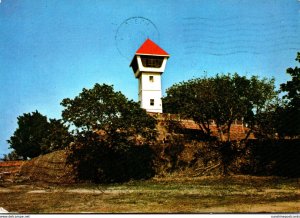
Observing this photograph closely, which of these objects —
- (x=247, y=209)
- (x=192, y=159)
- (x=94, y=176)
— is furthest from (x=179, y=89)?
(x=247, y=209)

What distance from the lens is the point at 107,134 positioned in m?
20.9

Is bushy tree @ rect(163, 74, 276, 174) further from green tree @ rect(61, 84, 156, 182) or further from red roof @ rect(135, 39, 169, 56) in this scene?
red roof @ rect(135, 39, 169, 56)

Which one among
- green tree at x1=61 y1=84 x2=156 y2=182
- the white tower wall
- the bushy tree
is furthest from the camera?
the white tower wall

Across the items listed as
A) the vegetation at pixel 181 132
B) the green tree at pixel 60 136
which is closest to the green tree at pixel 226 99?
the vegetation at pixel 181 132

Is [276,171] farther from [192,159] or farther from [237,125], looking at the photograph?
[237,125]

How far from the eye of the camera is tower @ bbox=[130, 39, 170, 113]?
4500 centimetres

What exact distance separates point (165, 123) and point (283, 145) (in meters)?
11.0

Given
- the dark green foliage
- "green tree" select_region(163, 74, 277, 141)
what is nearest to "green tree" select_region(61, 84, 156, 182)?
"green tree" select_region(163, 74, 277, 141)

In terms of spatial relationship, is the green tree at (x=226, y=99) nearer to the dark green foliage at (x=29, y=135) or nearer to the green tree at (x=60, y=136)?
the green tree at (x=60, y=136)

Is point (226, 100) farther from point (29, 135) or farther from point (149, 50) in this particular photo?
point (29, 135)

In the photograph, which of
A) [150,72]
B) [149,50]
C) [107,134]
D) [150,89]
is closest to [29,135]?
[150,89]

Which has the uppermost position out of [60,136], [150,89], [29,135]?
[150,89]

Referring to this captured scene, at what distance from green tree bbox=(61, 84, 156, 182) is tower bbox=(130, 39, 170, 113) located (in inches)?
870

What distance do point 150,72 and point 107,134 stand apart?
85.7 ft
